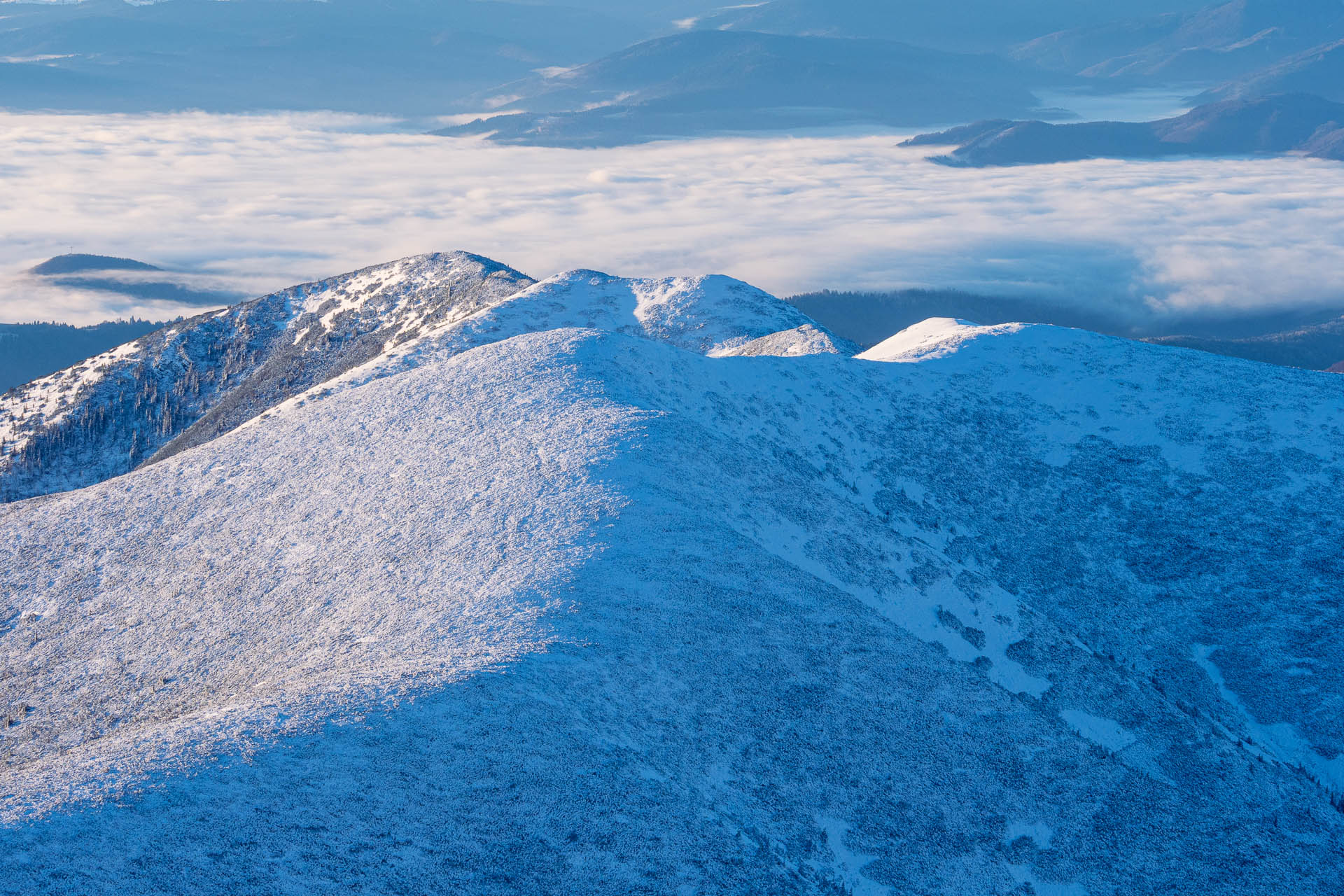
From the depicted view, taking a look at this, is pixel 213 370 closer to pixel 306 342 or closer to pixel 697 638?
pixel 306 342

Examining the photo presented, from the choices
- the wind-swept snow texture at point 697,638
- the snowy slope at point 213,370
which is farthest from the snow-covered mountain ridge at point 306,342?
the wind-swept snow texture at point 697,638

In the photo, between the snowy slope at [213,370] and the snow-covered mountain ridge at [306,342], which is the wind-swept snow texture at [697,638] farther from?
the snowy slope at [213,370]

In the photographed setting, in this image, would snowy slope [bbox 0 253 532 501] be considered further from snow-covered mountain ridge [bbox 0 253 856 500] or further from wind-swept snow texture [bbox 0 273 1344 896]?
wind-swept snow texture [bbox 0 273 1344 896]

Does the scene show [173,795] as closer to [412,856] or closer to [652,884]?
[412,856]

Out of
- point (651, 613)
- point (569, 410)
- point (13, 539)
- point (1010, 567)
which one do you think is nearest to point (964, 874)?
point (651, 613)

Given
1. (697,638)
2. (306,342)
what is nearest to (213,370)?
(306,342)

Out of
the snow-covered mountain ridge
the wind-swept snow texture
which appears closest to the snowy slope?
the snow-covered mountain ridge
